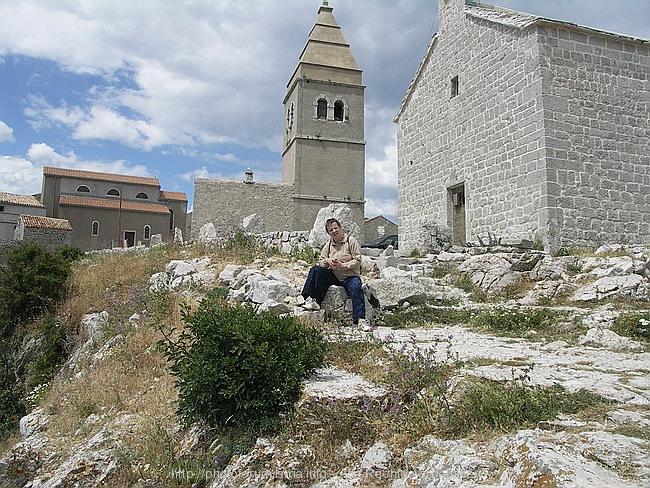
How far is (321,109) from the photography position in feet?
107

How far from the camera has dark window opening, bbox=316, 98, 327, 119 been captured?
32.5 metres

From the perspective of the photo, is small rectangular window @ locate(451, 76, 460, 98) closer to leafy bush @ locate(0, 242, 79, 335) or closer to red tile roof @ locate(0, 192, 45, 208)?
leafy bush @ locate(0, 242, 79, 335)

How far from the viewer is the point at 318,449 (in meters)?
3.90

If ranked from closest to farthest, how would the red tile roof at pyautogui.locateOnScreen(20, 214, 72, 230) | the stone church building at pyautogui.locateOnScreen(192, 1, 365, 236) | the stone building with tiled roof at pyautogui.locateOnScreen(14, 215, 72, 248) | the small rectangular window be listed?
the small rectangular window
the stone church building at pyautogui.locateOnScreen(192, 1, 365, 236)
the stone building with tiled roof at pyautogui.locateOnScreen(14, 215, 72, 248)
the red tile roof at pyautogui.locateOnScreen(20, 214, 72, 230)

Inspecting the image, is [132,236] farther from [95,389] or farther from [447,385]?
[447,385]

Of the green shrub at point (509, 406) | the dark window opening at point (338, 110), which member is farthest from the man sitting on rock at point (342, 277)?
the dark window opening at point (338, 110)

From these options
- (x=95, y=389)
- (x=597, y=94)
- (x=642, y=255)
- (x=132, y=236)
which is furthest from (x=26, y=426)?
(x=132, y=236)

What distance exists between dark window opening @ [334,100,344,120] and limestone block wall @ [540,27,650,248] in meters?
21.5

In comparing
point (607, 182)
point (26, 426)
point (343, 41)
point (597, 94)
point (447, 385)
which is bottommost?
point (26, 426)

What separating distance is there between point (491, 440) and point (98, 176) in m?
49.2

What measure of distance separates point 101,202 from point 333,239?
135 ft

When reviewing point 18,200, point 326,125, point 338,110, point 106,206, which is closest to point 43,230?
point 18,200

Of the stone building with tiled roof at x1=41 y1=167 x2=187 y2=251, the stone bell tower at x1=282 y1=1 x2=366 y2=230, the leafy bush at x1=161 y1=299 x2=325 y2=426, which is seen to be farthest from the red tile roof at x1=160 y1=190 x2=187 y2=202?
the leafy bush at x1=161 y1=299 x2=325 y2=426

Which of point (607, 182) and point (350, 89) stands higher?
point (350, 89)
